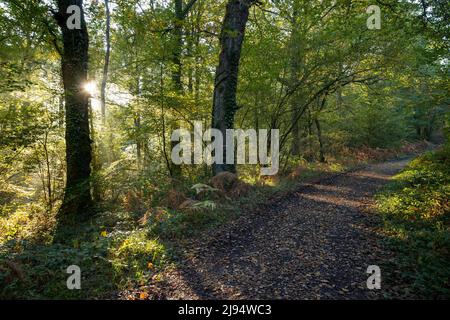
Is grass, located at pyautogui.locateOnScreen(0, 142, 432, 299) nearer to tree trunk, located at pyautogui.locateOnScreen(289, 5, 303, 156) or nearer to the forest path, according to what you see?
the forest path

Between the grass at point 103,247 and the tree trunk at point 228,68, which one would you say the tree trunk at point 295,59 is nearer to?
the tree trunk at point 228,68

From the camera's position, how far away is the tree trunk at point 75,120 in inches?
286

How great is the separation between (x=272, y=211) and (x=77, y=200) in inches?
224

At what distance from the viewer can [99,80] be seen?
54.0 feet

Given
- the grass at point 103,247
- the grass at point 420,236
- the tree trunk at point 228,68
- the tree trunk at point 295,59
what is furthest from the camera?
the tree trunk at point 295,59

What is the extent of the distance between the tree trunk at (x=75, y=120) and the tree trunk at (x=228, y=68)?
423 centimetres

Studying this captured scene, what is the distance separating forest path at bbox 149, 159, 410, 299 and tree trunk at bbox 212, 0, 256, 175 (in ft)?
11.9

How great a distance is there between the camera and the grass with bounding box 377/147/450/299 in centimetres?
359

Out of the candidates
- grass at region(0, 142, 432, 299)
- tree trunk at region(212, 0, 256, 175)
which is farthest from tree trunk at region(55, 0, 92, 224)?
tree trunk at region(212, 0, 256, 175)

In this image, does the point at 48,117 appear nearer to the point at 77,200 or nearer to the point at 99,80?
the point at 77,200

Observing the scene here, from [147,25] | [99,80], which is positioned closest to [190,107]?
[147,25]

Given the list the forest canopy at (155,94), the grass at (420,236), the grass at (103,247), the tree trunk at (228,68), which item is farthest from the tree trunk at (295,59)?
the grass at (103,247)
